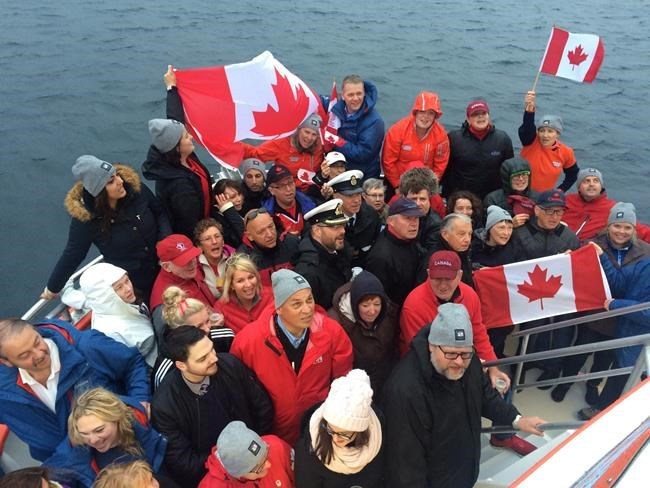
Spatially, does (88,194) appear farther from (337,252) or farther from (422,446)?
(422,446)

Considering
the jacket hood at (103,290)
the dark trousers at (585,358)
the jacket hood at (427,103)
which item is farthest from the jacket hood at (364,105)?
the jacket hood at (103,290)

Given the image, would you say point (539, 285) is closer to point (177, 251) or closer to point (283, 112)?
point (177, 251)

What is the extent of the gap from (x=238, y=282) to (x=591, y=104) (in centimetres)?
1695

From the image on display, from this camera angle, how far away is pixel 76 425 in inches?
116

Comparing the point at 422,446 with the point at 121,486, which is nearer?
the point at 121,486

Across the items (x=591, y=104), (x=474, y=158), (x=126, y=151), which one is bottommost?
(x=126, y=151)

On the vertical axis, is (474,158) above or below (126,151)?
above

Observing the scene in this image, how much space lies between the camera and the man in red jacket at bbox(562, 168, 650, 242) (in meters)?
5.57

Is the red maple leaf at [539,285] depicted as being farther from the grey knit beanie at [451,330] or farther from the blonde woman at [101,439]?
the blonde woman at [101,439]

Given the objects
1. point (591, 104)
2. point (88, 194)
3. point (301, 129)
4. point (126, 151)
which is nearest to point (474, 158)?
point (301, 129)

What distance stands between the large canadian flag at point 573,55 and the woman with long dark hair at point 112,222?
18.4 feet

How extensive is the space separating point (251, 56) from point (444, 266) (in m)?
16.9

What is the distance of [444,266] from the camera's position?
3797 millimetres

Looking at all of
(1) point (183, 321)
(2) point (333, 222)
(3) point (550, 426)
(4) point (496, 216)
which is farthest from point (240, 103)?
(3) point (550, 426)
